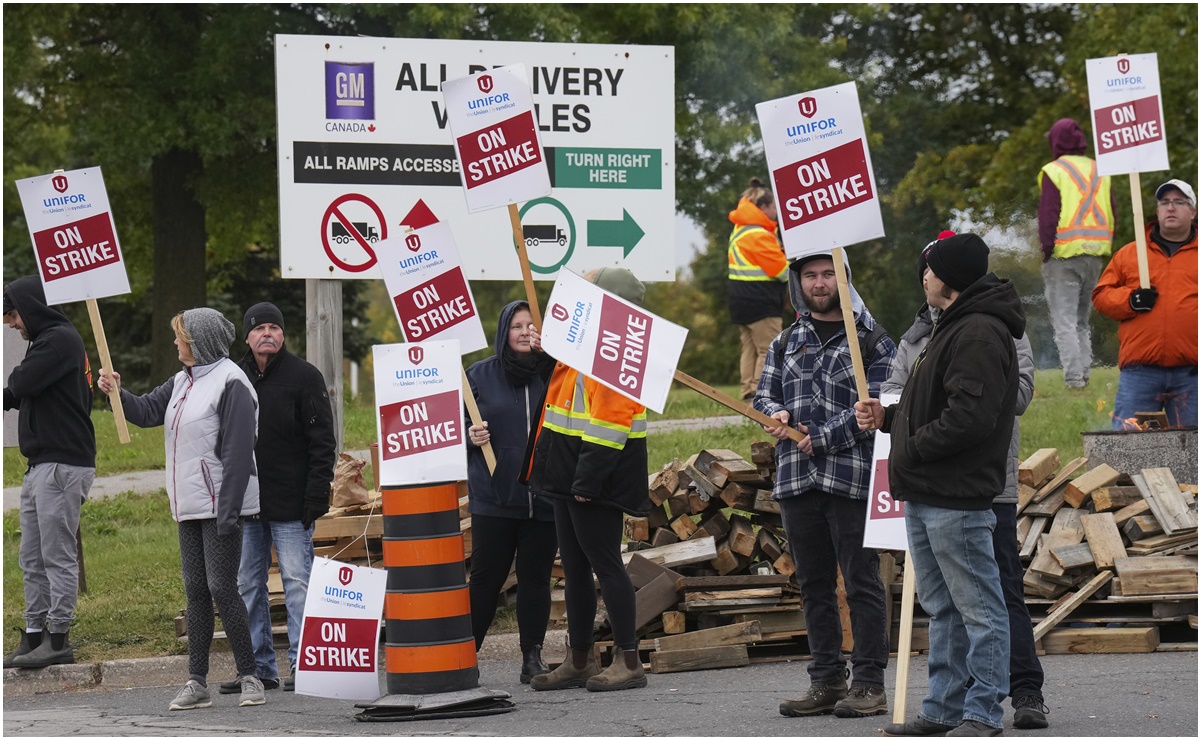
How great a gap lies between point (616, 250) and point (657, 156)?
763mm

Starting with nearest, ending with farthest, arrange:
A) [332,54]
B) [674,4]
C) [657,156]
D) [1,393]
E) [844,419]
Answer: [844,419], [1,393], [332,54], [657,156], [674,4]

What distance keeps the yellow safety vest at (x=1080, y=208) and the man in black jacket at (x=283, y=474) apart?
691 centimetres

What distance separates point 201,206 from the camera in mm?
23625

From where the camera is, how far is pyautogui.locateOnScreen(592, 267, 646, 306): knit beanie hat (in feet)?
25.2

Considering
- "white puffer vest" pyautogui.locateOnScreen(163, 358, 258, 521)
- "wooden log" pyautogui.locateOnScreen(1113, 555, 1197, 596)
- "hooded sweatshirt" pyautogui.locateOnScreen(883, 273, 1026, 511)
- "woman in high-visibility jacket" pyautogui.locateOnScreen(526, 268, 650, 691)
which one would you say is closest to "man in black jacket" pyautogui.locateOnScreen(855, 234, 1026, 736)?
"hooded sweatshirt" pyautogui.locateOnScreen(883, 273, 1026, 511)

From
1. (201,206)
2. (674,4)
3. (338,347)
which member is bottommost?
(338,347)

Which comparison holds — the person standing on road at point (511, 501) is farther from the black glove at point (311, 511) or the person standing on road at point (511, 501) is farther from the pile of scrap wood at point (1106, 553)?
the pile of scrap wood at point (1106, 553)

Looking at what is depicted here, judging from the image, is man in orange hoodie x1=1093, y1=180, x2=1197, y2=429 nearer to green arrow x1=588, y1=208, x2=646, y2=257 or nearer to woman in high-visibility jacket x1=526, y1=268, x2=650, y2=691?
green arrow x1=588, y1=208, x2=646, y2=257

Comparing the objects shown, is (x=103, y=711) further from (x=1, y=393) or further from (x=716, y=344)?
(x=716, y=344)

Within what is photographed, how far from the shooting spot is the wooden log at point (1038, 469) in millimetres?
9539

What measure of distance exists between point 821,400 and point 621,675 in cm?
179

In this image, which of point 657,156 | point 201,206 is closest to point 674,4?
point 201,206

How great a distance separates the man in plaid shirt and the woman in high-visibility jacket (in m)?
0.78

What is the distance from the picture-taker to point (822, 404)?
23.6ft
